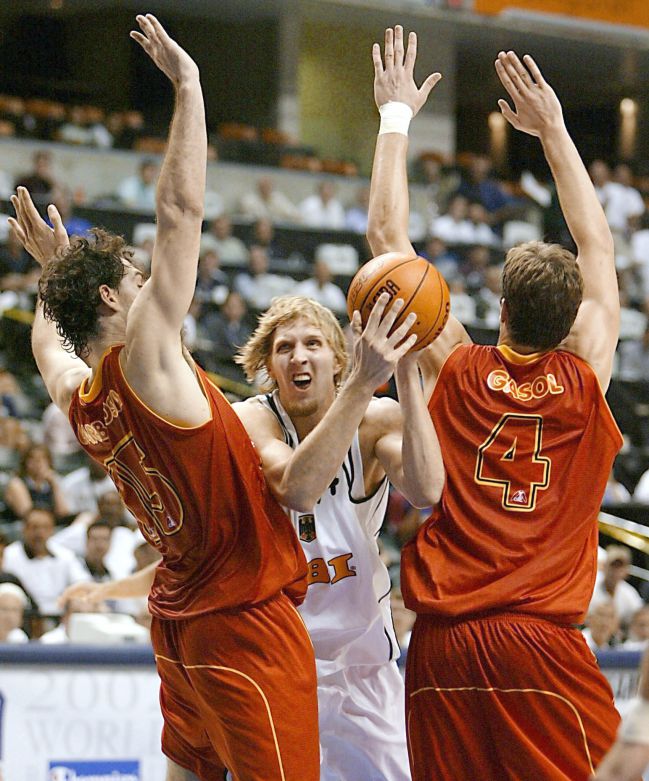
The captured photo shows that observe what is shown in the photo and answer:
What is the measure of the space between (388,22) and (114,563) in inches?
498

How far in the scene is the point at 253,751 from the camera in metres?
3.33

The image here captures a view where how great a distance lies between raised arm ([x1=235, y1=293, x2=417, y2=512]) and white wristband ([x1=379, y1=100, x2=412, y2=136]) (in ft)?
2.55

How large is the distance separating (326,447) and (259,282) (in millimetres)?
11189

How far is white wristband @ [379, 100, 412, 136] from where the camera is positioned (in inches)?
152

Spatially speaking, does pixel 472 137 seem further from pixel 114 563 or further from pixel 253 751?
pixel 253 751

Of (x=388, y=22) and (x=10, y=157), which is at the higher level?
(x=388, y=22)

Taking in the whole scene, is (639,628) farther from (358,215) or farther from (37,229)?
(358,215)

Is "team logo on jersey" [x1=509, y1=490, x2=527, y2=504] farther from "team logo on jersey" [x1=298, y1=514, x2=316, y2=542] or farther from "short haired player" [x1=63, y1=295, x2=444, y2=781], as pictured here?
"team logo on jersey" [x1=298, y1=514, x2=316, y2=542]

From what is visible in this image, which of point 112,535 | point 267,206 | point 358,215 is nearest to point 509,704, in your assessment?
point 112,535

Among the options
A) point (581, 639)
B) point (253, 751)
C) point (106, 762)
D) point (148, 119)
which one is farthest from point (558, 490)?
point (148, 119)

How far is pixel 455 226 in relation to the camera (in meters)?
17.5

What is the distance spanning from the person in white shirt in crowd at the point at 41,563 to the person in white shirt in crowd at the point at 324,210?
915cm

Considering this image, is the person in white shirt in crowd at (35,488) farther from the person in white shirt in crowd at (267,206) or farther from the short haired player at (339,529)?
the person in white shirt in crowd at (267,206)

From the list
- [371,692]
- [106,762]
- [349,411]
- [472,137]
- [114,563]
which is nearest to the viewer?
[349,411]
